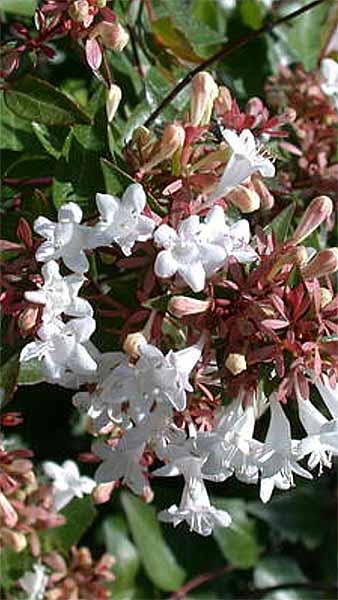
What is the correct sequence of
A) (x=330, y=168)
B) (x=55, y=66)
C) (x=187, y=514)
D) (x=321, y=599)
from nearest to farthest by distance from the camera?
(x=187, y=514) < (x=330, y=168) < (x=55, y=66) < (x=321, y=599)

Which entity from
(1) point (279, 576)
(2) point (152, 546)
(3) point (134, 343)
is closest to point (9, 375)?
(3) point (134, 343)

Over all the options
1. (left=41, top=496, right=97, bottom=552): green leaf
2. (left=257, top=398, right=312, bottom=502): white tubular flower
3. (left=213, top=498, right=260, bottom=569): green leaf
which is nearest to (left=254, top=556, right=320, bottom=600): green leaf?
(left=213, top=498, right=260, bottom=569): green leaf

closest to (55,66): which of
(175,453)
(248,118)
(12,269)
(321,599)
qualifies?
(248,118)

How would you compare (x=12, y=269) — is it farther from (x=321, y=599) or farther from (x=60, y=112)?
(x=321, y=599)

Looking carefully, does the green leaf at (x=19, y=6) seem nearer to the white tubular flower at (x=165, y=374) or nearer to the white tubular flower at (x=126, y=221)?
the white tubular flower at (x=126, y=221)

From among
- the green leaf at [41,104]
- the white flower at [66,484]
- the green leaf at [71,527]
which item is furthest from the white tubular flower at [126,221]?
the green leaf at [71,527]

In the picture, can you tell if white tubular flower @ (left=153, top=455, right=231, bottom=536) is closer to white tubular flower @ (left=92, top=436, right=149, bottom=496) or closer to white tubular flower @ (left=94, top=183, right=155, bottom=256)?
white tubular flower @ (left=92, top=436, right=149, bottom=496)
